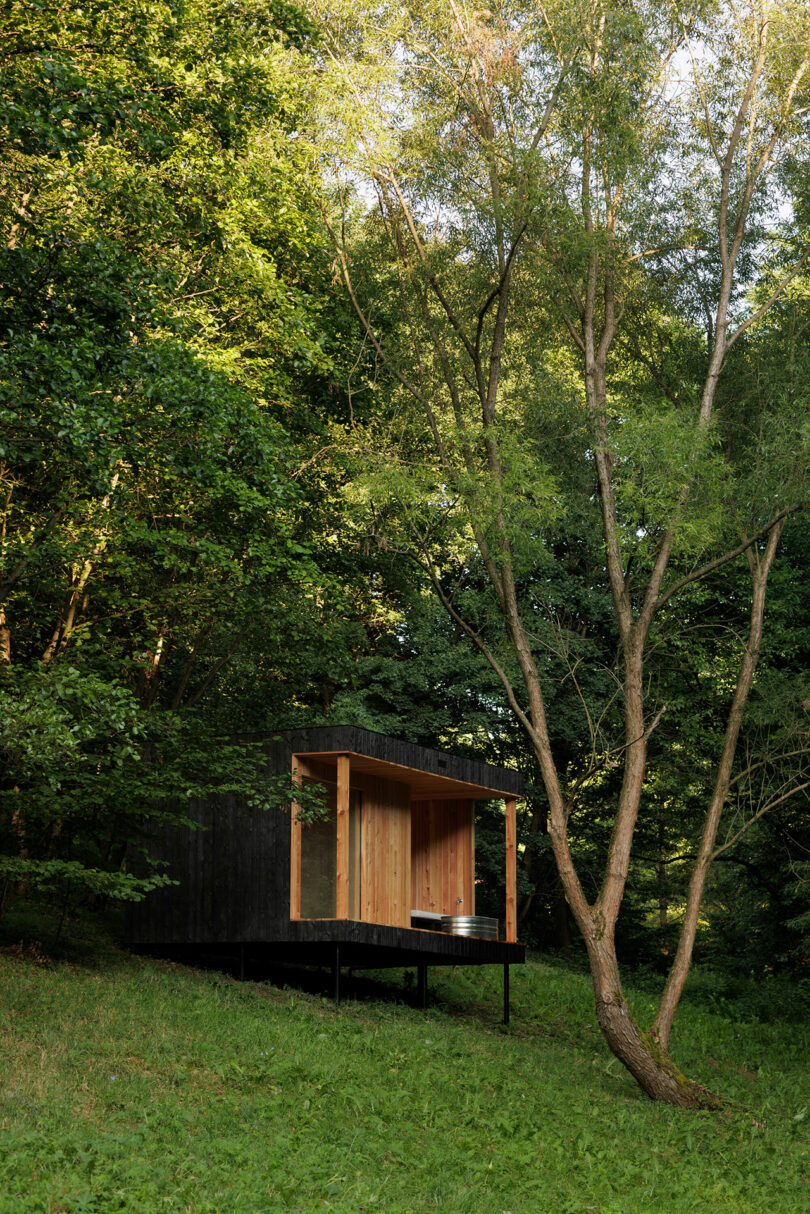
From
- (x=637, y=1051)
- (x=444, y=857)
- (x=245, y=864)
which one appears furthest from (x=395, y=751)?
(x=637, y=1051)

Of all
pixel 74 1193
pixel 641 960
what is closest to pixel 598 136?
pixel 74 1193

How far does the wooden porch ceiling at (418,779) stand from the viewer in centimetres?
1380

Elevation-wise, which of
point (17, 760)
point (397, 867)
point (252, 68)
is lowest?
point (397, 867)

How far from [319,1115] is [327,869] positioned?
5.19 metres

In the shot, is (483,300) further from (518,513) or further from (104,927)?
(104,927)

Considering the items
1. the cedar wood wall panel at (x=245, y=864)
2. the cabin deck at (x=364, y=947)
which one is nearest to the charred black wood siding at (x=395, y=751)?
the cedar wood wall panel at (x=245, y=864)

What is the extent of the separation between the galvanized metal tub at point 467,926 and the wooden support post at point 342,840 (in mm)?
2512

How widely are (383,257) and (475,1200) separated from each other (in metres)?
11.7

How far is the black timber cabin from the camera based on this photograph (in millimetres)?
13547

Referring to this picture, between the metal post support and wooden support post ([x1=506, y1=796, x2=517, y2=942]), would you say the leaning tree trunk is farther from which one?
wooden support post ([x1=506, y1=796, x2=517, y2=942])

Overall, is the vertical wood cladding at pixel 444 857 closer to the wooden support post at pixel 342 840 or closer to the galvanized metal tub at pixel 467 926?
the galvanized metal tub at pixel 467 926

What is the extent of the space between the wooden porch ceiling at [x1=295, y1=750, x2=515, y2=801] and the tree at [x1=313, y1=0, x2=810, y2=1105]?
1.99 meters

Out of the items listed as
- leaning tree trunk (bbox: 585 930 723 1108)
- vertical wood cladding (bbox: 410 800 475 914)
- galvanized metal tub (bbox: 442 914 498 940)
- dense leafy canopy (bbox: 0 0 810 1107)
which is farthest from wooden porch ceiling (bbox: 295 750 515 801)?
leaning tree trunk (bbox: 585 930 723 1108)

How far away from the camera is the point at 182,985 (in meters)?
12.4
